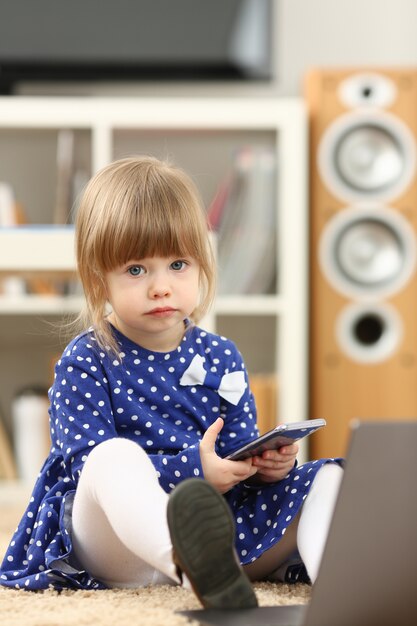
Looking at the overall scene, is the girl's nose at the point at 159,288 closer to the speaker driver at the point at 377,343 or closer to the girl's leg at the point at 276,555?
the girl's leg at the point at 276,555

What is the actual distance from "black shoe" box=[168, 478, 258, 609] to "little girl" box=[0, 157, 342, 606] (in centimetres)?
15

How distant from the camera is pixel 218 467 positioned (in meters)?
1.00

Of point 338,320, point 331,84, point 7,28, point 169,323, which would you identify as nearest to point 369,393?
point 338,320

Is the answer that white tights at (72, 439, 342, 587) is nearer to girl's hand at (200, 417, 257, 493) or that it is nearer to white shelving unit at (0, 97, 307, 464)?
girl's hand at (200, 417, 257, 493)

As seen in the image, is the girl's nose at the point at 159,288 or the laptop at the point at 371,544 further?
the girl's nose at the point at 159,288

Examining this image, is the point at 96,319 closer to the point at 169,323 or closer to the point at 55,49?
the point at 169,323

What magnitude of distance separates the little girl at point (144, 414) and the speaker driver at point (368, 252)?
142 centimetres

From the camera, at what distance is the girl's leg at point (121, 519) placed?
0.89 meters

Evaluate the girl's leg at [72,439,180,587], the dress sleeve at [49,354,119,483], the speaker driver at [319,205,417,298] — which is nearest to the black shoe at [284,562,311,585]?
the girl's leg at [72,439,180,587]

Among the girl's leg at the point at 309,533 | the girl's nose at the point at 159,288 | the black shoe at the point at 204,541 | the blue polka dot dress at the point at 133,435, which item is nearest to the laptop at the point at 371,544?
the black shoe at the point at 204,541

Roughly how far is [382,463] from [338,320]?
1824 mm

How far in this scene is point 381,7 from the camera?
112 inches

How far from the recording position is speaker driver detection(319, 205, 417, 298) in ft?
8.43

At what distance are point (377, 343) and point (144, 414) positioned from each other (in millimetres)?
1549
